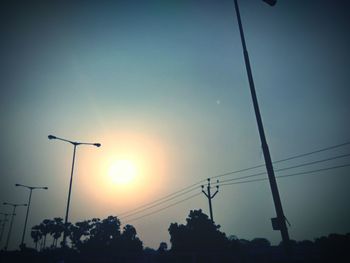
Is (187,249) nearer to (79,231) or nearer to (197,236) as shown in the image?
(197,236)

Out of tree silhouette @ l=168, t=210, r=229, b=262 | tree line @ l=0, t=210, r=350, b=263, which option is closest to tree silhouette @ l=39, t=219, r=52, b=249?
tree line @ l=0, t=210, r=350, b=263

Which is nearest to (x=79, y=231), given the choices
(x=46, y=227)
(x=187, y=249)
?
(x=46, y=227)

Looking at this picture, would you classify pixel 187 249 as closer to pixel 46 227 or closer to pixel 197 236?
pixel 197 236

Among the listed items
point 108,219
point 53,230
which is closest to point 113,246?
point 108,219

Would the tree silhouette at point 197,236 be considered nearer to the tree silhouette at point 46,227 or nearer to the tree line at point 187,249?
the tree line at point 187,249

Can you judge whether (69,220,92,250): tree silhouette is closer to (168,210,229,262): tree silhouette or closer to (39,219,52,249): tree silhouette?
(39,219,52,249): tree silhouette

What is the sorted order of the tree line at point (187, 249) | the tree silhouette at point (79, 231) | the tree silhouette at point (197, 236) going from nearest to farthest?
the tree line at point (187, 249) → the tree silhouette at point (197, 236) → the tree silhouette at point (79, 231)

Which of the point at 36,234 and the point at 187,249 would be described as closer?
the point at 187,249

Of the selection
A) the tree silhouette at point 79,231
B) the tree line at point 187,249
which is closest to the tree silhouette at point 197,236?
the tree line at point 187,249

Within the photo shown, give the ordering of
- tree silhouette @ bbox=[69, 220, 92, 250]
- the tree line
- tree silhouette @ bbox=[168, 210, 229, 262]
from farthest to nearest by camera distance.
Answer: tree silhouette @ bbox=[69, 220, 92, 250]
tree silhouette @ bbox=[168, 210, 229, 262]
the tree line

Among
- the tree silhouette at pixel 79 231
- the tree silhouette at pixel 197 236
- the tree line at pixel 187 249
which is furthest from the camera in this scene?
the tree silhouette at pixel 79 231

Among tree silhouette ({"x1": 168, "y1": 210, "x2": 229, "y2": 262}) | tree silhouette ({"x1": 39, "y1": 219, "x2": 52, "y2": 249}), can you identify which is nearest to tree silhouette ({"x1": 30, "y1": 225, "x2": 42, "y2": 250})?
tree silhouette ({"x1": 39, "y1": 219, "x2": 52, "y2": 249})

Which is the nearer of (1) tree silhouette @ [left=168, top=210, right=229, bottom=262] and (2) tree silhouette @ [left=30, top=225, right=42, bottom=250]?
(1) tree silhouette @ [left=168, top=210, right=229, bottom=262]

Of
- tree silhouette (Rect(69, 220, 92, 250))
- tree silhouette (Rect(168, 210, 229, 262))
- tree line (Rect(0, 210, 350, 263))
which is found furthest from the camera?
tree silhouette (Rect(69, 220, 92, 250))
